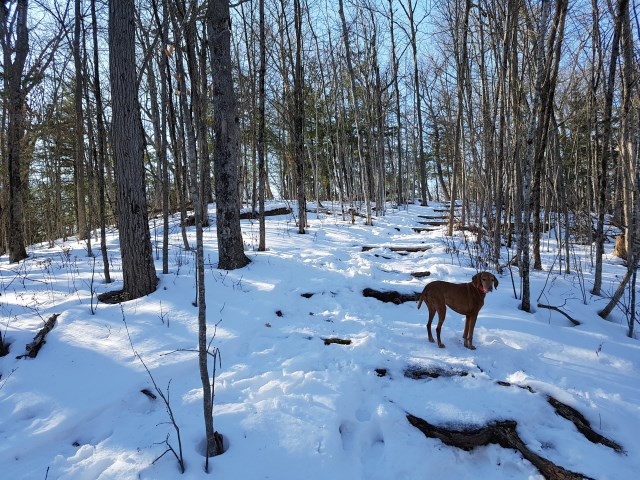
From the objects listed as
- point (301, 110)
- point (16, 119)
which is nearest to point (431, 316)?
point (301, 110)

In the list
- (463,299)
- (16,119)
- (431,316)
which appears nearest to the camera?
(463,299)

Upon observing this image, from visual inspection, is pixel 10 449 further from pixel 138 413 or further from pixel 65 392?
pixel 138 413

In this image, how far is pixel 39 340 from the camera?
141 inches

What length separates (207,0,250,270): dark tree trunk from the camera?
6.20 metres

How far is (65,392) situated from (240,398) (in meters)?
1.53

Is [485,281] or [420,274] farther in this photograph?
[420,274]

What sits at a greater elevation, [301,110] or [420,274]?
[301,110]

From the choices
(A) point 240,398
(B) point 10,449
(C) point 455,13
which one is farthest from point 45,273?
(C) point 455,13

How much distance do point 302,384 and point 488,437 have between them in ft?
5.06

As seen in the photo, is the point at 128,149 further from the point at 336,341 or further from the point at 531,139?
the point at 531,139

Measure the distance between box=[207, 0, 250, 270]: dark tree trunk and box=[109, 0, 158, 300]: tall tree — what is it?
1.56 metres

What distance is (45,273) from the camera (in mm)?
6551

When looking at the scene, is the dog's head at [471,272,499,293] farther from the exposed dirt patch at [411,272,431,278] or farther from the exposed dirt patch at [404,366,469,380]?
the exposed dirt patch at [411,272,431,278]

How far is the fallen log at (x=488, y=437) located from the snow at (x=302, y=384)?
0.19 feet
